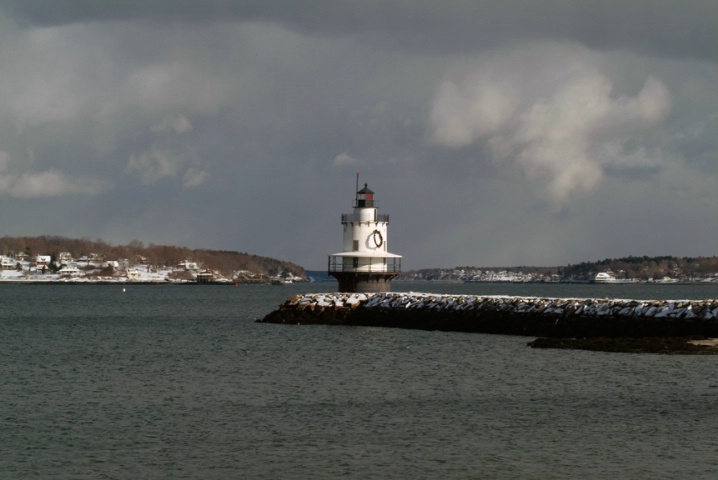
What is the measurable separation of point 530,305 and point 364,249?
11.8 meters

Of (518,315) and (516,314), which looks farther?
(516,314)

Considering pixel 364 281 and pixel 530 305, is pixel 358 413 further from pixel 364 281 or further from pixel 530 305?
pixel 364 281

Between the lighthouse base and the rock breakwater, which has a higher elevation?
the lighthouse base

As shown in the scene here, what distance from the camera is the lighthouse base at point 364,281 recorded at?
55188 mm

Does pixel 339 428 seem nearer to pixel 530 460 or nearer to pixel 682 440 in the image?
pixel 530 460

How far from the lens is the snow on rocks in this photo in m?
39.5

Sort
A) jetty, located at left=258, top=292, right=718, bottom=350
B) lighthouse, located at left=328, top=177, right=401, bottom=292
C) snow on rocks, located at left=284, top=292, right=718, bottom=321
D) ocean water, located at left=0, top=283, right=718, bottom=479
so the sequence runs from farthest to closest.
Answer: lighthouse, located at left=328, top=177, right=401, bottom=292, snow on rocks, located at left=284, top=292, right=718, bottom=321, jetty, located at left=258, top=292, right=718, bottom=350, ocean water, located at left=0, top=283, right=718, bottom=479

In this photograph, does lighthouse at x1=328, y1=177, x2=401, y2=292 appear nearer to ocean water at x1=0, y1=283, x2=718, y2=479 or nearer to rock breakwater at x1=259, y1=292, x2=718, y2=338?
rock breakwater at x1=259, y1=292, x2=718, y2=338

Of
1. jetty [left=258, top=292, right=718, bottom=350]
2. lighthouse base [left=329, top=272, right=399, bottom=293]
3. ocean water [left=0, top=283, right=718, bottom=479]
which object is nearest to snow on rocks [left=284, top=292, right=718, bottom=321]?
jetty [left=258, top=292, right=718, bottom=350]

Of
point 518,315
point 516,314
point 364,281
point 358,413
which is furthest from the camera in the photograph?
point 364,281

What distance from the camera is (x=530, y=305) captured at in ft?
150

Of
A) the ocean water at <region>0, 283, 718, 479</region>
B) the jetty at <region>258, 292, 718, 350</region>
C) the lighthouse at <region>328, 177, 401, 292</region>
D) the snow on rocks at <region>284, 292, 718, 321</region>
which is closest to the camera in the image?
the ocean water at <region>0, 283, 718, 479</region>

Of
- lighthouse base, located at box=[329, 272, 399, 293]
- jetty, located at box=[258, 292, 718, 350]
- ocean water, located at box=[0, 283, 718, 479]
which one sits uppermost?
lighthouse base, located at box=[329, 272, 399, 293]

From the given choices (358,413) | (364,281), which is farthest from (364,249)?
(358,413)
